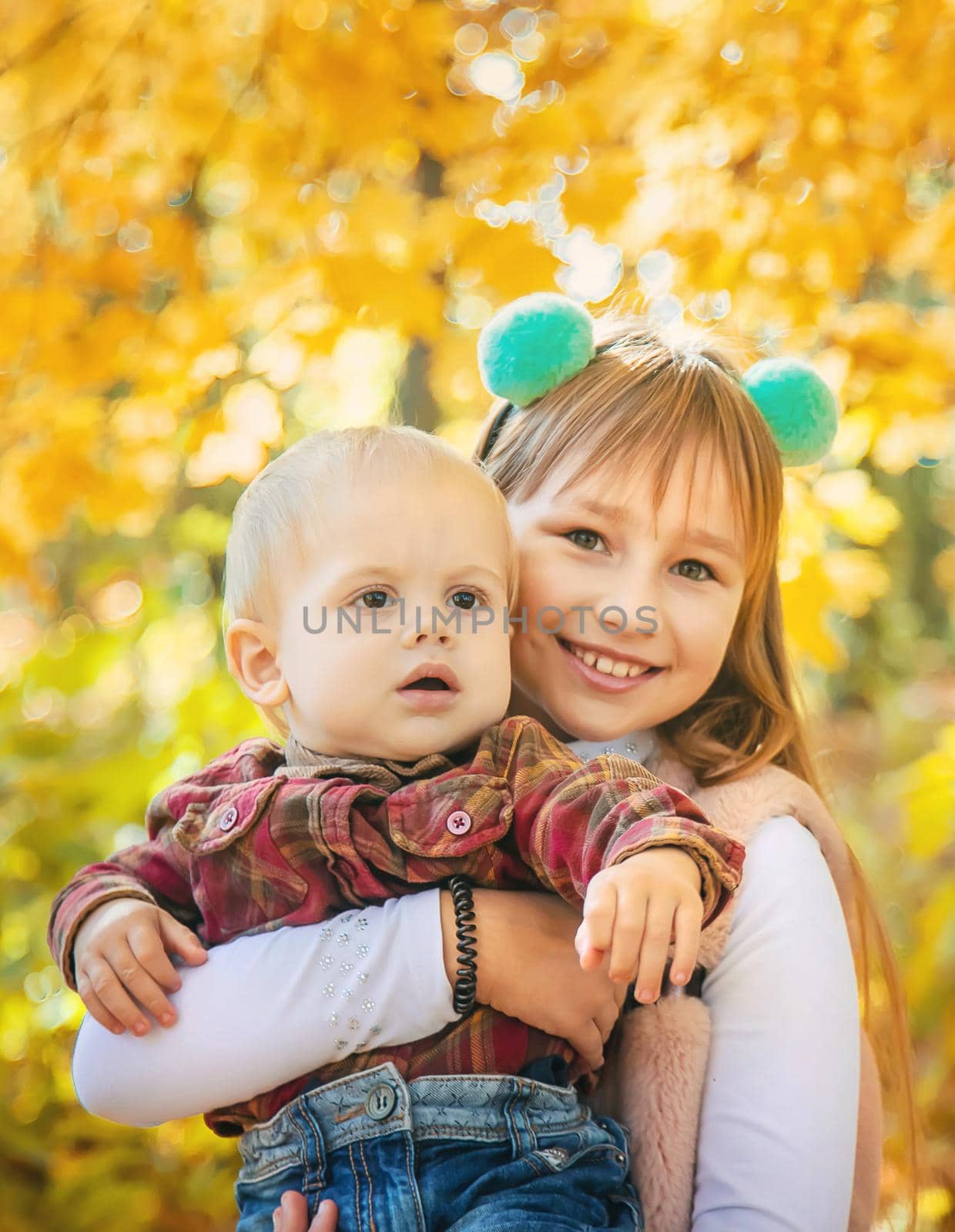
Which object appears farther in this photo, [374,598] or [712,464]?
[712,464]

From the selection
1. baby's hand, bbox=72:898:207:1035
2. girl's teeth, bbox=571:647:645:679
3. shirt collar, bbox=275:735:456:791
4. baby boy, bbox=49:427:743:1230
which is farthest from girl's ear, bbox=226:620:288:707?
girl's teeth, bbox=571:647:645:679

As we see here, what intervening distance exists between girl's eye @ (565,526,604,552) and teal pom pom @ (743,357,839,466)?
0.36 m

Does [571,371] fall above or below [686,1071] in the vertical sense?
above

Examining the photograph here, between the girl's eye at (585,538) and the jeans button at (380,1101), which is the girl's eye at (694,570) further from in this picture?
the jeans button at (380,1101)

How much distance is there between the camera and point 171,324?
2.71 m

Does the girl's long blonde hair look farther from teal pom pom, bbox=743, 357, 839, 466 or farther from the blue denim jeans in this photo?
the blue denim jeans

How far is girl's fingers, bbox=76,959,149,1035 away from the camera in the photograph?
1.35 meters

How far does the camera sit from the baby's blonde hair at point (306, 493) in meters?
1.44

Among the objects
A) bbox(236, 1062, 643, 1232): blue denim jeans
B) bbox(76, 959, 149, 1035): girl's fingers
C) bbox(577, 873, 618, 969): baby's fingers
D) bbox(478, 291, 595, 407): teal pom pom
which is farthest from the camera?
bbox(478, 291, 595, 407): teal pom pom

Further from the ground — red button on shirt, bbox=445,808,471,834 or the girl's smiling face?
the girl's smiling face

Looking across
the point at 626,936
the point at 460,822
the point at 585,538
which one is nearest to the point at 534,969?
the point at 460,822

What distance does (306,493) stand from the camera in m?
1.45

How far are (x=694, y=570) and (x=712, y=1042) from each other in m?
0.63

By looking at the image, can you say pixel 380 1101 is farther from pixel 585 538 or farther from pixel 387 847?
pixel 585 538
